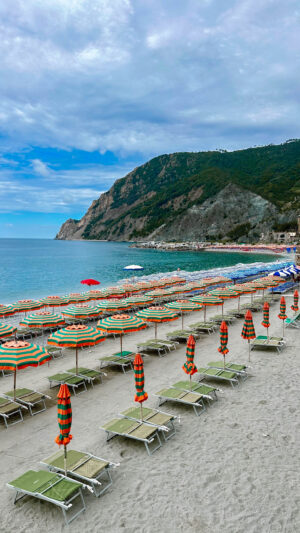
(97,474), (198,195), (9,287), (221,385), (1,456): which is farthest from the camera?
(198,195)

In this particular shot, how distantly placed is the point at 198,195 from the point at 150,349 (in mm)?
182116

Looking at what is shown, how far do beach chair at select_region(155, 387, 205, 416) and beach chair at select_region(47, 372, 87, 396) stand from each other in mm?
2591

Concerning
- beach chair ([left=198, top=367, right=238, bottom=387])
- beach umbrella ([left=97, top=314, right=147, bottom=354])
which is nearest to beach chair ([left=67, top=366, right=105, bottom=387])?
beach umbrella ([left=97, top=314, right=147, bottom=354])

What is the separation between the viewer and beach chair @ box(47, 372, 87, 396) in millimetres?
10844

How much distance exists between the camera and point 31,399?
9.63m

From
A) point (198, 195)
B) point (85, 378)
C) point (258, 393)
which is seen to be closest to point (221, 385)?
point (258, 393)

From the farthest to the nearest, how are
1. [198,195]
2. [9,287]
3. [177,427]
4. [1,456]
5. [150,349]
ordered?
[198,195] → [9,287] → [150,349] → [177,427] → [1,456]

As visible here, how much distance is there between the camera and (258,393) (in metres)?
10.3

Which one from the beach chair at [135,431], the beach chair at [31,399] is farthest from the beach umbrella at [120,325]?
the beach chair at [135,431]

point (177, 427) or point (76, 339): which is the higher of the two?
point (76, 339)

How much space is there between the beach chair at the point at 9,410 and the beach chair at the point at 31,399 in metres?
0.19

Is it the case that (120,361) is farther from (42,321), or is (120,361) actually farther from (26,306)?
(26,306)

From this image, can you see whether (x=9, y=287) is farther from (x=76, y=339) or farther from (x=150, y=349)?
(x=76, y=339)

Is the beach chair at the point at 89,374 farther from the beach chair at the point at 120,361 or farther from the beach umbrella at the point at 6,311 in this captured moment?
the beach umbrella at the point at 6,311
